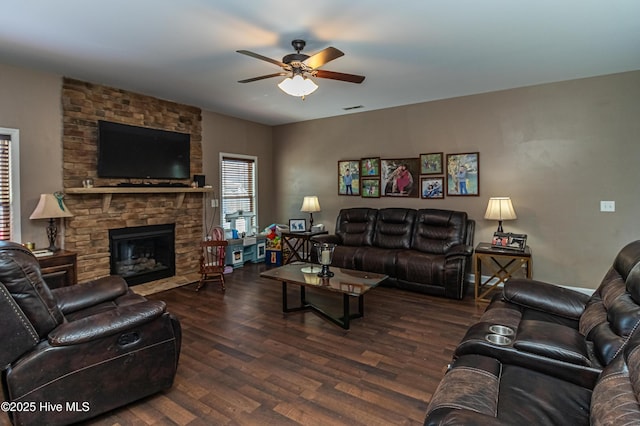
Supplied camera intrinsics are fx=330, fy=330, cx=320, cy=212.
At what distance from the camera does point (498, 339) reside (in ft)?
5.88

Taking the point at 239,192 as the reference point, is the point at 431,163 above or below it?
above

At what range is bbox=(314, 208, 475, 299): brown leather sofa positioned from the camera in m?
4.12

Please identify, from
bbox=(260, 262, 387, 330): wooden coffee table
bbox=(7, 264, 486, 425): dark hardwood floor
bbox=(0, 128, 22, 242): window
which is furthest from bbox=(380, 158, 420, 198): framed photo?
bbox=(0, 128, 22, 242): window

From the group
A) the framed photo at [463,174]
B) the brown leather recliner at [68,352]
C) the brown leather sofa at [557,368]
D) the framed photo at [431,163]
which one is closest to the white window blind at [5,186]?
the brown leather recliner at [68,352]

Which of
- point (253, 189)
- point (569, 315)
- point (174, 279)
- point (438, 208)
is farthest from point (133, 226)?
point (569, 315)

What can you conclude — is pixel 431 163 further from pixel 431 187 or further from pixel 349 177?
pixel 349 177

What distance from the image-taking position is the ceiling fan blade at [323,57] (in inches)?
100

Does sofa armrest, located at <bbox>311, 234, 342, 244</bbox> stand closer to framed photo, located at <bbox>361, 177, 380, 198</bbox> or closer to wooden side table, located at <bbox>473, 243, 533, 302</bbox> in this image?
framed photo, located at <bbox>361, 177, 380, 198</bbox>

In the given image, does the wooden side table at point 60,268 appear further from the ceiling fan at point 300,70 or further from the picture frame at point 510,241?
the picture frame at point 510,241

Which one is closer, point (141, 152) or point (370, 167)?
point (141, 152)

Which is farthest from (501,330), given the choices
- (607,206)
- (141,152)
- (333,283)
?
(141,152)

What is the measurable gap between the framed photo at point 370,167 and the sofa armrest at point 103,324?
166 inches

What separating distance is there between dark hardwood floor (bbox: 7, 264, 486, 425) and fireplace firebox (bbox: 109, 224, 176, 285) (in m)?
1.03

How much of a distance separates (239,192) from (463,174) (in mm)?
3879
